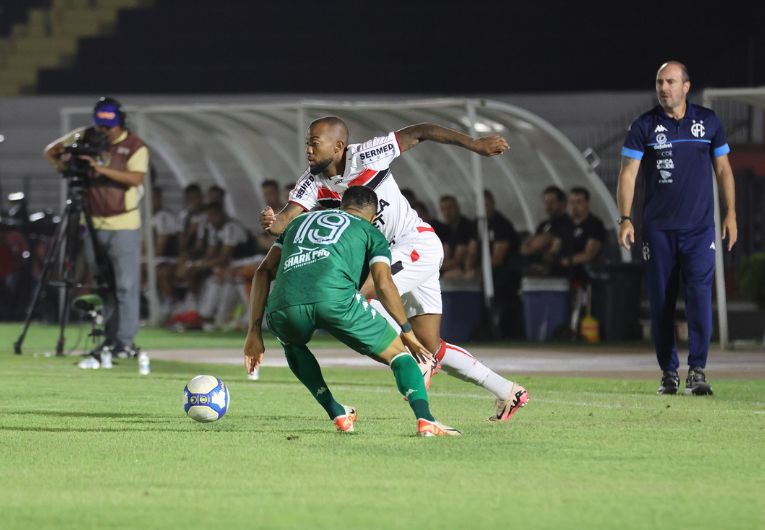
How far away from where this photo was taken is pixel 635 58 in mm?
32156

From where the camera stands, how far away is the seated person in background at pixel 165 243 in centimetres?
2347

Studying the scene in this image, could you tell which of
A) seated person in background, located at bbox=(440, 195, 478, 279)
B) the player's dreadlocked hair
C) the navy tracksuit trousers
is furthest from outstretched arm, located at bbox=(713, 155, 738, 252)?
seated person in background, located at bbox=(440, 195, 478, 279)

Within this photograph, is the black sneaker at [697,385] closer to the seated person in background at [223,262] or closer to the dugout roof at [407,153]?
the dugout roof at [407,153]

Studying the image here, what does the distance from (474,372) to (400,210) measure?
3.56ft

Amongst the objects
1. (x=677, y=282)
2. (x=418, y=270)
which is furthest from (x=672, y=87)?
(x=418, y=270)

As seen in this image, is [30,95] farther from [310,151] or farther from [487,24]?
[310,151]

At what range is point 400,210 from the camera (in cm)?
910

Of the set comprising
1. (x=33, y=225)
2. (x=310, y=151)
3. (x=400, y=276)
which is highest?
(x=310, y=151)

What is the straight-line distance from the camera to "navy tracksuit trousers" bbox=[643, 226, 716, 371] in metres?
10.9

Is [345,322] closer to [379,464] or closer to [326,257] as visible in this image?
[326,257]

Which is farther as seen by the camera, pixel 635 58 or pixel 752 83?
pixel 635 58

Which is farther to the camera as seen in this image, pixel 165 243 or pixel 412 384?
pixel 165 243

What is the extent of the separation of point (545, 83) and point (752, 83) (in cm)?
446

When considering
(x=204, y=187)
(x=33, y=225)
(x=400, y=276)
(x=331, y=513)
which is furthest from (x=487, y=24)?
(x=331, y=513)
